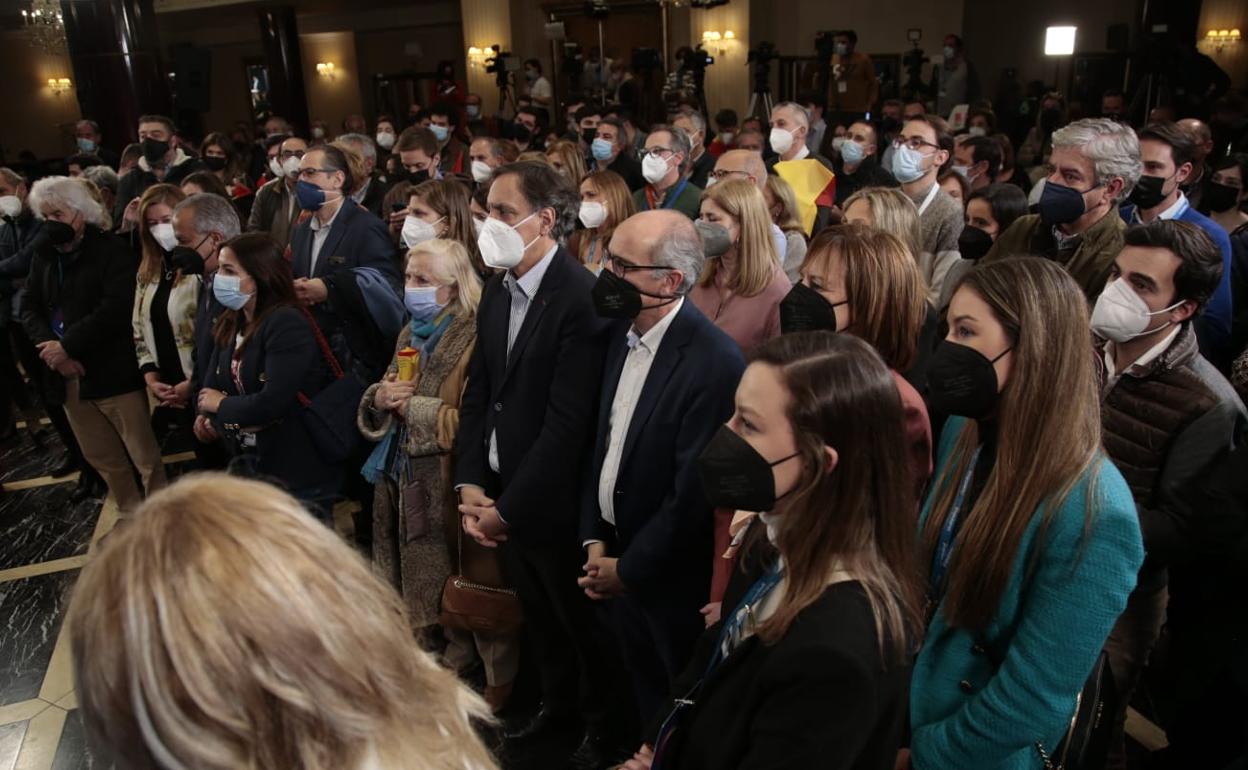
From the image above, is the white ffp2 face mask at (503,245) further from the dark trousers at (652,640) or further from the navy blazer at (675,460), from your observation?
the dark trousers at (652,640)

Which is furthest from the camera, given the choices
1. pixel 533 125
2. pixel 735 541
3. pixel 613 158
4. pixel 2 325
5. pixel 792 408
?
pixel 533 125

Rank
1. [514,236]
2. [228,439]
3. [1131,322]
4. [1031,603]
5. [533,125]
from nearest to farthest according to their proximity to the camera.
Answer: [1031,603], [1131,322], [514,236], [228,439], [533,125]

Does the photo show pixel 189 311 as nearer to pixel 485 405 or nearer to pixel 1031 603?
pixel 485 405

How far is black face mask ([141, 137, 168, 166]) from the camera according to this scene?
6.61 m

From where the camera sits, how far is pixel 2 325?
5.64 m

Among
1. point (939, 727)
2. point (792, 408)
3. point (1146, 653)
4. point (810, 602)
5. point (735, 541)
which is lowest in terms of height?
point (1146, 653)

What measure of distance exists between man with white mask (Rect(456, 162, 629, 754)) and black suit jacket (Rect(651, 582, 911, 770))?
131cm

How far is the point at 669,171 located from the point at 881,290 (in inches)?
109

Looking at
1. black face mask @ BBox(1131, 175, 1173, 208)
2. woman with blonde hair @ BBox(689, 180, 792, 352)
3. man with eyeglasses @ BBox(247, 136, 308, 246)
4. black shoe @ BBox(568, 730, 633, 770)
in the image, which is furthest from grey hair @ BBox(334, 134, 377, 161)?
black face mask @ BBox(1131, 175, 1173, 208)

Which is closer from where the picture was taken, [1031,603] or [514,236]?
[1031,603]

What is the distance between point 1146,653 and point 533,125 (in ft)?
28.7

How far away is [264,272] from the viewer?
130 inches

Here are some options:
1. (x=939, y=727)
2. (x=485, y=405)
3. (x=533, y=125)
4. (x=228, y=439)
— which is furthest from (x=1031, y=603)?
(x=533, y=125)

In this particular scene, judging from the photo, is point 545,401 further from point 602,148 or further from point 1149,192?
point 602,148
